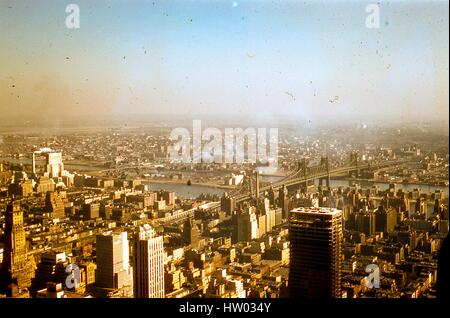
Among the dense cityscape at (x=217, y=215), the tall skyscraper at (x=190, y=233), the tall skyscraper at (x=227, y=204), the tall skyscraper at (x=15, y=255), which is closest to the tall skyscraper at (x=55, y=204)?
the dense cityscape at (x=217, y=215)

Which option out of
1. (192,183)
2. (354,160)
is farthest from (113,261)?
(354,160)

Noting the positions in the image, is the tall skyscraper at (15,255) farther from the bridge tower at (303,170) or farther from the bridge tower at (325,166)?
the bridge tower at (325,166)

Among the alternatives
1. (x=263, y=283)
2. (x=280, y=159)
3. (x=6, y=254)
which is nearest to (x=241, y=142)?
(x=280, y=159)

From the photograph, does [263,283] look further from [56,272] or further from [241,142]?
[56,272]

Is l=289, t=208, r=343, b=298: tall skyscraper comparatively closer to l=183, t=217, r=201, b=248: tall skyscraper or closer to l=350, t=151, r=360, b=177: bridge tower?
l=183, t=217, r=201, b=248: tall skyscraper

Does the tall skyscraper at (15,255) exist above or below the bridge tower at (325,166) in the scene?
below

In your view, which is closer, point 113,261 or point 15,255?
point 113,261

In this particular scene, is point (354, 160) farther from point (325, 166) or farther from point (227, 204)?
point (227, 204)
